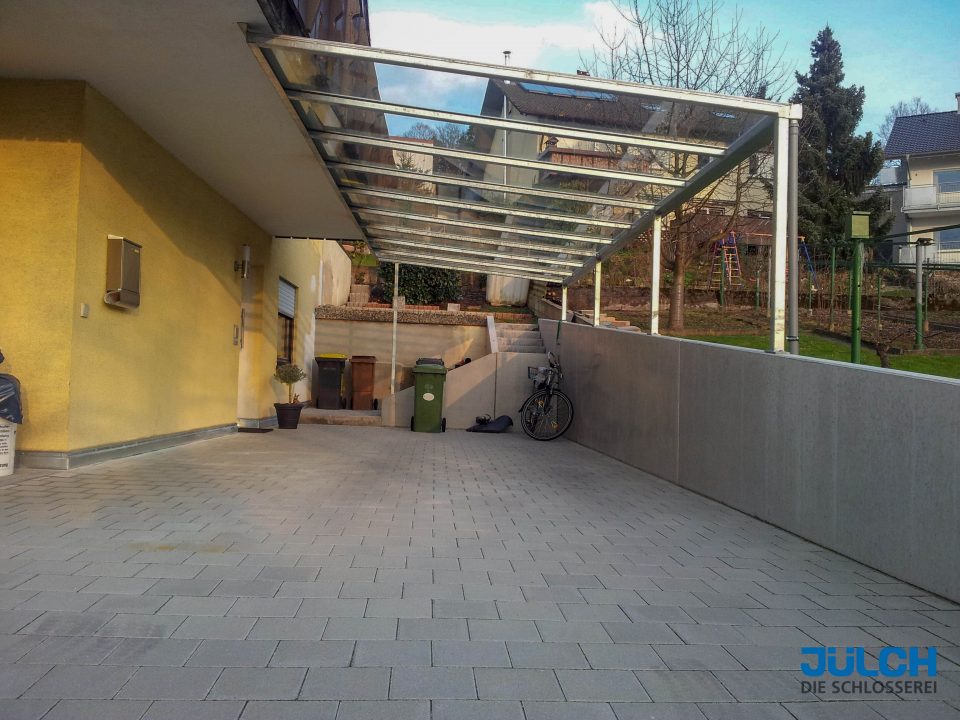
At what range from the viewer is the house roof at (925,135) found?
31016mm

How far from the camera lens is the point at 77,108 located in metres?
6.09

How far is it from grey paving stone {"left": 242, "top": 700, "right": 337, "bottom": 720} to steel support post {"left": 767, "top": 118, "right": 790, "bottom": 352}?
14.7 feet

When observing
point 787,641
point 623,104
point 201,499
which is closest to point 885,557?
point 787,641

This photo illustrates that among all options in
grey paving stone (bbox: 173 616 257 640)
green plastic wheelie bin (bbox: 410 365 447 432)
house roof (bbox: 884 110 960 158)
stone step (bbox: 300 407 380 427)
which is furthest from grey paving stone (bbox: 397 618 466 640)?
house roof (bbox: 884 110 960 158)

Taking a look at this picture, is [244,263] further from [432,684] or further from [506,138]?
[432,684]

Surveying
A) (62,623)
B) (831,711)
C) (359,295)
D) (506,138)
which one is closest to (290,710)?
(62,623)

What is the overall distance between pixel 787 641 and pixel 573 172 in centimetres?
533

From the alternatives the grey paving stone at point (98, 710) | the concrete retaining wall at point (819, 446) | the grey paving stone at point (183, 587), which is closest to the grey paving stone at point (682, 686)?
the grey paving stone at point (98, 710)

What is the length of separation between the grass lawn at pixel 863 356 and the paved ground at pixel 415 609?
4.52 m

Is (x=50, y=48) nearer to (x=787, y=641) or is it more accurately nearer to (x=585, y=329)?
(x=787, y=641)

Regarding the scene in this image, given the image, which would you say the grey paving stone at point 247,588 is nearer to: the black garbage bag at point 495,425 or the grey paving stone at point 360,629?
the grey paving stone at point 360,629

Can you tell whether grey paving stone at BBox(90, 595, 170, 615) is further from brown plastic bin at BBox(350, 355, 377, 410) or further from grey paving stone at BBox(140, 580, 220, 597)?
brown plastic bin at BBox(350, 355, 377, 410)

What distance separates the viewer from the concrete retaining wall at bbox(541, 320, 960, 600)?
379cm

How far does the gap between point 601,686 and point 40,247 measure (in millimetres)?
5767
